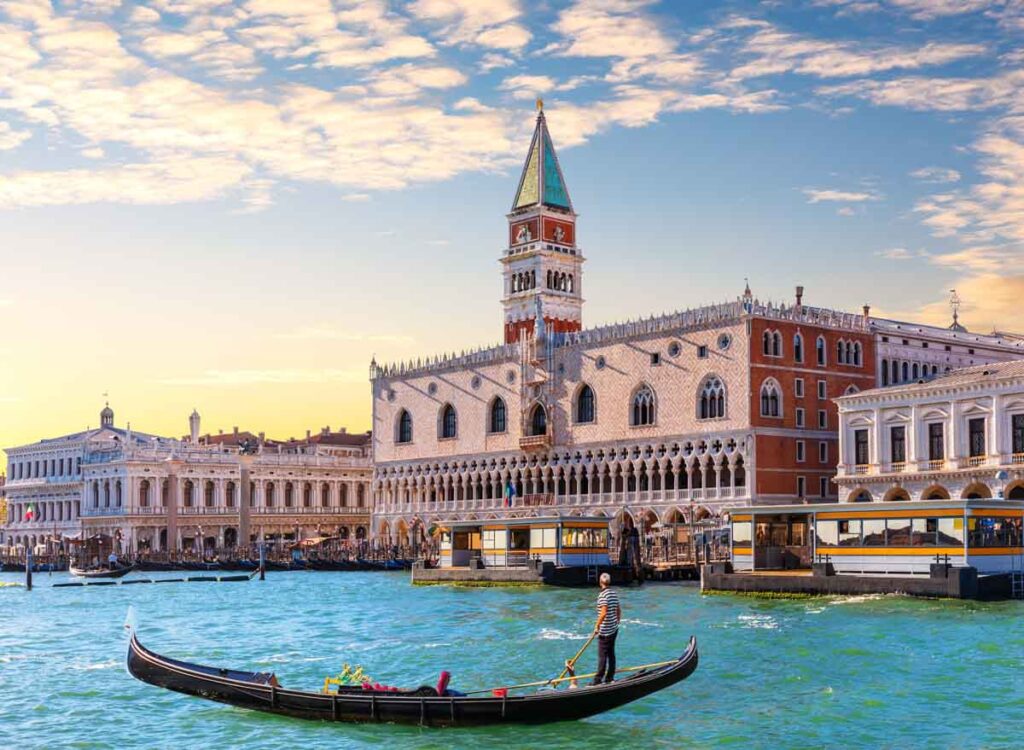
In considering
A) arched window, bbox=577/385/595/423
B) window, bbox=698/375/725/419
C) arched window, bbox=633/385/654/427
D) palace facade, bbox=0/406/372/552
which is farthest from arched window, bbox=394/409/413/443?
window, bbox=698/375/725/419

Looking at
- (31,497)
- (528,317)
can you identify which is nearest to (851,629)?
(528,317)

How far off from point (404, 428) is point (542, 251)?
1324 cm

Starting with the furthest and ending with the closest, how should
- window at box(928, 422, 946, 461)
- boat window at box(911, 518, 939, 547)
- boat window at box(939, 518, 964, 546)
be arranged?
window at box(928, 422, 946, 461)
boat window at box(911, 518, 939, 547)
boat window at box(939, 518, 964, 546)

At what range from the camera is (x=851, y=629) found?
3033 centimetres

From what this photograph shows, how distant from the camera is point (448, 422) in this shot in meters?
78.1

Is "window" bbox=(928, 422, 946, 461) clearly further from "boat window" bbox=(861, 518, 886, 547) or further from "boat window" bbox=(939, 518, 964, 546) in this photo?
"boat window" bbox=(939, 518, 964, 546)

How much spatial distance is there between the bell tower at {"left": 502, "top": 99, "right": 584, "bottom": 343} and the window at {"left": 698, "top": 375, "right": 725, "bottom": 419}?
2328 centimetres

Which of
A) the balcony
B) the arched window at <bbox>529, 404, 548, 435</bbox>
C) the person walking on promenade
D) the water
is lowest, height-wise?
the water

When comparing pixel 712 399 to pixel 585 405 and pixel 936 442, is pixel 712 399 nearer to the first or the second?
pixel 585 405

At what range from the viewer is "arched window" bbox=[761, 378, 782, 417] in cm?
5934

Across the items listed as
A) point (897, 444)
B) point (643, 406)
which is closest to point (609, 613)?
point (897, 444)

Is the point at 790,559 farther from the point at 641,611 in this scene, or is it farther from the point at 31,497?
the point at 31,497

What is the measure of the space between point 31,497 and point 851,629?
256 ft

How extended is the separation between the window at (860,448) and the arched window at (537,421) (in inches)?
786
